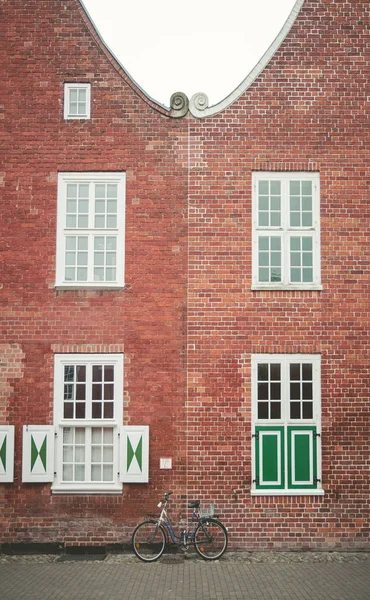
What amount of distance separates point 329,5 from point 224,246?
5.42 m

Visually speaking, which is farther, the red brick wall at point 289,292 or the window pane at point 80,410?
the window pane at point 80,410

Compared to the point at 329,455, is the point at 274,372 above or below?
above

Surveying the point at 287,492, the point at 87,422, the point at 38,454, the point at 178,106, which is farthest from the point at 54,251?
the point at 287,492

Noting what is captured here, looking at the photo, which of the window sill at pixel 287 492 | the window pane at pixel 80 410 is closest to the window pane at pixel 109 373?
the window pane at pixel 80 410

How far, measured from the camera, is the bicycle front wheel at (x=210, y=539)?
12633 mm

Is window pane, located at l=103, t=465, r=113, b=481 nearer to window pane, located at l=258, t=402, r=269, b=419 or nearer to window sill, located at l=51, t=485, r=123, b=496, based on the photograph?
window sill, located at l=51, t=485, r=123, b=496

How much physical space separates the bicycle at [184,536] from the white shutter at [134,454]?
2.18 ft

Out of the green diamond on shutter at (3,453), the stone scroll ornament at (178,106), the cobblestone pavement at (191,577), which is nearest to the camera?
the cobblestone pavement at (191,577)

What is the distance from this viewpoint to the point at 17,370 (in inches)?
532

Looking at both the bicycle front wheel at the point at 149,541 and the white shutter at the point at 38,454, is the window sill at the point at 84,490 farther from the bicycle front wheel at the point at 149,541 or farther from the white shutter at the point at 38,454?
the bicycle front wheel at the point at 149,541

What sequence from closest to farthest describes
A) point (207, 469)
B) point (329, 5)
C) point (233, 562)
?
point (233, 562), point (207, 469), point (329, 5)

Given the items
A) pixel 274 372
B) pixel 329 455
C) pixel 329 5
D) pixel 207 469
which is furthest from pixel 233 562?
pixel 329 5

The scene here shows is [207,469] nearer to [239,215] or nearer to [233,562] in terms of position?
[233,562]

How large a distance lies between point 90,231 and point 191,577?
669cm
